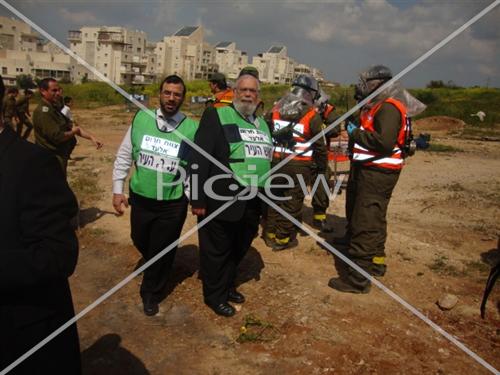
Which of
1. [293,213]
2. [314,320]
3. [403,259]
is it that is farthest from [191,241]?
[403,259]

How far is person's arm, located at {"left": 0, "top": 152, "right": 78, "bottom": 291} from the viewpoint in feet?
4.81

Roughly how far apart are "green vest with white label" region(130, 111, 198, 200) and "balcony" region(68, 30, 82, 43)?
104531 millimetres

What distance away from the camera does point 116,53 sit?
83000mm

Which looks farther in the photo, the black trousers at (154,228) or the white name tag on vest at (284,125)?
the white name tag on vest at (284,125)

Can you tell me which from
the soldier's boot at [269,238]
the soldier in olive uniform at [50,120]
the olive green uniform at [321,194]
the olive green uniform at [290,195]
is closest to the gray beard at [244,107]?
the olive green uniform at [290,195]

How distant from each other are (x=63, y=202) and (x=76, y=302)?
297 centimetres

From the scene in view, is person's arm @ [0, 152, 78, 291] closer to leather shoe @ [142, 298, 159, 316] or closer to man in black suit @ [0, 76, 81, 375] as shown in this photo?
man in black suit @ [0, 76, 81, 375]

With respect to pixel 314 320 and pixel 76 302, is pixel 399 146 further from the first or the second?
pixel 76 302

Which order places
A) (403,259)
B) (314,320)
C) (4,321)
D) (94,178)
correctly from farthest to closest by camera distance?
(94,178), (403,259), (314,320), (4,321)

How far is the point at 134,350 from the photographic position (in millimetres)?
3430

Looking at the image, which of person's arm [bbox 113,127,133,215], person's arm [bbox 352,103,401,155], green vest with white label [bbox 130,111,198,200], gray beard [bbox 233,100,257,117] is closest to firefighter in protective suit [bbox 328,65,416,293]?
person's arm [bbox 352,103,401,155]

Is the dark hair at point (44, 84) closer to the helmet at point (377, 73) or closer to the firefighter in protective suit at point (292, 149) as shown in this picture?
the firefighter in protective suit at point (292, 149)

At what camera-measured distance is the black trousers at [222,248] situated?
389cm

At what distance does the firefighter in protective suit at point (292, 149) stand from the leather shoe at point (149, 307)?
82.1 inches
